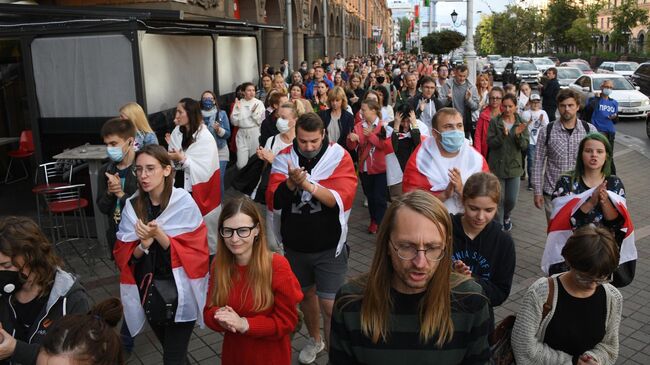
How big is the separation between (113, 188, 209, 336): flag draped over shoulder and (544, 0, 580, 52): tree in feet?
202

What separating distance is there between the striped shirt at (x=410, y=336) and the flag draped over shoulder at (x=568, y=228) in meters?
2.28

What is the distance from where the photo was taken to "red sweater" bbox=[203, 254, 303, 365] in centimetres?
311

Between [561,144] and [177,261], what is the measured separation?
161 inches

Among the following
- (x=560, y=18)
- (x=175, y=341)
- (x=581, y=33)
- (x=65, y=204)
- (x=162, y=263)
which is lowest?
(x=175, y=341)

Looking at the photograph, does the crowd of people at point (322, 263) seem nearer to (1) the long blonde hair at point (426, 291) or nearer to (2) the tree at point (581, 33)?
(1) the long blonde hair at point (426, 291)

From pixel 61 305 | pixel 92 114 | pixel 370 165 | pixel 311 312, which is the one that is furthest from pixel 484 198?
pixel 92 114

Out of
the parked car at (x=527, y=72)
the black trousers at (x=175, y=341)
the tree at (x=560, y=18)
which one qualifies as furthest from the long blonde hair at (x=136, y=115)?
the tree at (x=560, y=18)

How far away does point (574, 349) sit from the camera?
9.79 ft

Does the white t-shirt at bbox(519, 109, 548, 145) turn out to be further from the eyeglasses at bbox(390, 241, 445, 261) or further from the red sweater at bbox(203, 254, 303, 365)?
the eyeglasses at bbox(390, 241, 445, 261)

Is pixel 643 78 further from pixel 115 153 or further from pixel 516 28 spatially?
pixel 516 28

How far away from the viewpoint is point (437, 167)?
14.8ft

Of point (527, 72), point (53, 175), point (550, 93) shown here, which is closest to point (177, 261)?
point (53, 175)

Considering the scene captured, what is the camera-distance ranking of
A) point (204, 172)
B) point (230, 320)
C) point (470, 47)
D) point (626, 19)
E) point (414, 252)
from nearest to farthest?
point (414, 252)
point (230, 320)
point (204, 172)
point (470, 47)
point (626, 19)

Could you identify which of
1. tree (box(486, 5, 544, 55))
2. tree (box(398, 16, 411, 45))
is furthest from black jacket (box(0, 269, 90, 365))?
tree (box(398, 16, 411, 45))
